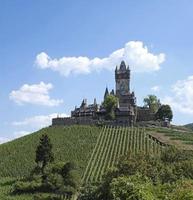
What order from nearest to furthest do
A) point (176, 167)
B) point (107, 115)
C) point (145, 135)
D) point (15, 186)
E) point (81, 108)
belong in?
point (176, 167) < point (15, 186) < point (145, 135) < point (107, 115) < point (81, 108)

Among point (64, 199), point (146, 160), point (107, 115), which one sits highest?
point (107, 115)

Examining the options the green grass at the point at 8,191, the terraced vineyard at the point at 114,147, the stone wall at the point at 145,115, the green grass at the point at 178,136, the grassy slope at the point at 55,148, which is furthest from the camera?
the stone wall at the point at 145,115

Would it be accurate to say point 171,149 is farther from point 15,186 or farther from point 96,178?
point 15,186

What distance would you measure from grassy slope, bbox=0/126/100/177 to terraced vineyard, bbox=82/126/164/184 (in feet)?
4.39

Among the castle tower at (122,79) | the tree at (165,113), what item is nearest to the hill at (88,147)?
the tree at (165,113)

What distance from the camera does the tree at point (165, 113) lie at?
135 m

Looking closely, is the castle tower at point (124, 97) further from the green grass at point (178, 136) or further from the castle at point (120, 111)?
the green grass at point (178, 136)

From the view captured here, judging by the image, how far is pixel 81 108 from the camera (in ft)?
462

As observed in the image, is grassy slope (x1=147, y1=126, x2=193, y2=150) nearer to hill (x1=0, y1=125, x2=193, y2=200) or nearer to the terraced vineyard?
hill (x1=0, y1=125, x2=193, y2=200)

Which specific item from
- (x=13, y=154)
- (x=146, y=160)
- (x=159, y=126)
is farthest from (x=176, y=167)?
(x=159, y=126)

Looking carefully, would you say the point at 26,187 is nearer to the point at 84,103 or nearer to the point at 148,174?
the point at 148,174

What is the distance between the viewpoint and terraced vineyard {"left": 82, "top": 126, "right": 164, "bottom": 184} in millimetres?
77812

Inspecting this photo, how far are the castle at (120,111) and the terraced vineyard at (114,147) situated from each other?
32.0 feet

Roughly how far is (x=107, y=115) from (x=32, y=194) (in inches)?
2284
